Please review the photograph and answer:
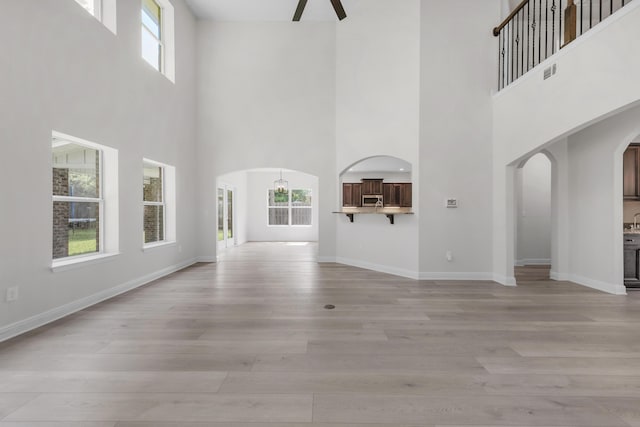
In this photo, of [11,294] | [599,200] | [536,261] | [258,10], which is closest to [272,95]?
[258,10]

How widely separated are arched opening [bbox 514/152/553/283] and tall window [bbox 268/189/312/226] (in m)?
7.24

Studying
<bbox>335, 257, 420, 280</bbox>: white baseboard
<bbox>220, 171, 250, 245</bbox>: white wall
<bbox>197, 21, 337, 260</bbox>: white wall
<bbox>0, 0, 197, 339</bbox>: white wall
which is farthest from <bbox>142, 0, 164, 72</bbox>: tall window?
<bbox>335, 257, 420, 280</bbox>: white baseboard

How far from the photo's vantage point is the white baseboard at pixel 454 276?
5.25 meters

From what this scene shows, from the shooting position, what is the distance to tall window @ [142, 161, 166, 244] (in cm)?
543

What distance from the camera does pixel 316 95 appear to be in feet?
23.0

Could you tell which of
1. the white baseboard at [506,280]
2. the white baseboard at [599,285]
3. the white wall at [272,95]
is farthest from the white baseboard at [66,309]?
the white baseboard at [599,285]

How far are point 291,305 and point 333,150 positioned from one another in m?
4.10

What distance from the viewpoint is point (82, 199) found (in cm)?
394

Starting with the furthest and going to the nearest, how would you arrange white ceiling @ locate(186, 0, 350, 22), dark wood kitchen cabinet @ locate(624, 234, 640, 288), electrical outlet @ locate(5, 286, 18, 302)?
white ceiling @ locate(186, 0, 350, 22) → dark wood kitchen cabinet @ locate(624, 234, 640, 288) → electrical outlet @ locate(5, 286, 18, 302)

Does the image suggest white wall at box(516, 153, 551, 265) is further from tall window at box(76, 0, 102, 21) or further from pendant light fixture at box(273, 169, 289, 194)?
tall window at box(76, 0, 102, 21)

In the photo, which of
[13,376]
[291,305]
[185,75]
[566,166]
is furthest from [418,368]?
[185,75]

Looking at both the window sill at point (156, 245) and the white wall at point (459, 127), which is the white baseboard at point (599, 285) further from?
the window sill at point (156, 245)

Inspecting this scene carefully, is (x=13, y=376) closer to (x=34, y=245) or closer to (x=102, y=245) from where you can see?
(x=34, y=245)

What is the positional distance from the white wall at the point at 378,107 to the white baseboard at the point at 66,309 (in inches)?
153
